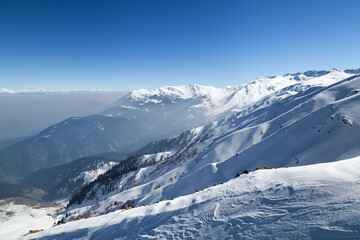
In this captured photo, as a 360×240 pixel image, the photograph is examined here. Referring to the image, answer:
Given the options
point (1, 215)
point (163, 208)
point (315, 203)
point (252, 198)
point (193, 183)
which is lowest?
point (1, 215)

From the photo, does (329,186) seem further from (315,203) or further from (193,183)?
(193,183)

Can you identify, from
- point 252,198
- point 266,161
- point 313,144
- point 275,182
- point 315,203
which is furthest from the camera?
point 266,161

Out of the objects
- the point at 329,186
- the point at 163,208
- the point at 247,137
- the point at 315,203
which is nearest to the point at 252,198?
the point at 315,203

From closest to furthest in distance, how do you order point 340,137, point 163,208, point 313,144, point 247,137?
1. point 163,208
2. point 340,137
3. point 313,144
4. point 247,137

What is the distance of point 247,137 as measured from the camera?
238 ft

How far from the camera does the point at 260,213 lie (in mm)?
11320

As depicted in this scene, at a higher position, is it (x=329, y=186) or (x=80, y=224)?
(x=329, y=186)

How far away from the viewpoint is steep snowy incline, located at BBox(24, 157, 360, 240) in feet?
30.7

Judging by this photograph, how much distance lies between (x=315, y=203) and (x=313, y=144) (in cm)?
3257

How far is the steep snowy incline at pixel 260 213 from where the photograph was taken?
936 cm

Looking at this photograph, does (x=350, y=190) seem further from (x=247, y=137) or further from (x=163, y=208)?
(x=247, y=137)

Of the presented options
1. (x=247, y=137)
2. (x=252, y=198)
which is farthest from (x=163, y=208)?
(x=247, y=137)

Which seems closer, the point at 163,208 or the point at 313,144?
the point at 163,208

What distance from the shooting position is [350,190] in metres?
11.0
